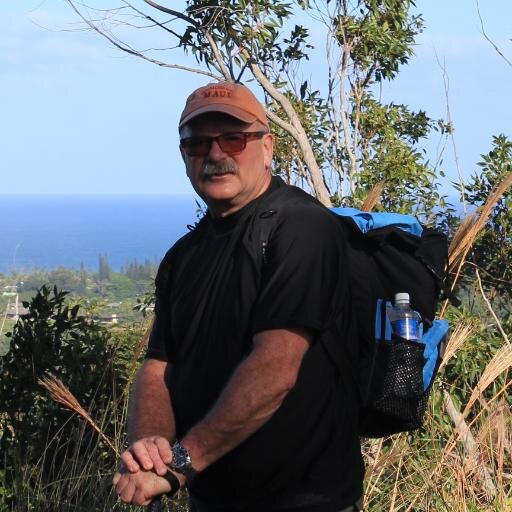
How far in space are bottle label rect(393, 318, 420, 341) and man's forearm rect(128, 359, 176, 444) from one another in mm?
699

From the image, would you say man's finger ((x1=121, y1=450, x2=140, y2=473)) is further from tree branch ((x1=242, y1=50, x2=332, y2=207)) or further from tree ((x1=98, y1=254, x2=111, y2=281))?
tree ((x1=98, y1=254, x2=111, y2=281))

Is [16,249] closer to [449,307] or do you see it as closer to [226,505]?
[449,307]

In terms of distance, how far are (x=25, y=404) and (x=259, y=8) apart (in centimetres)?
300

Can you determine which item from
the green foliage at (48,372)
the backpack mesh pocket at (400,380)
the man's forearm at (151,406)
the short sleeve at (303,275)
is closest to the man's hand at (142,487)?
the man's forearm at (151,406)

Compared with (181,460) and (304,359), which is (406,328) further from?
(181,460)

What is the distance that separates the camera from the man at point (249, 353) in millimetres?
2846

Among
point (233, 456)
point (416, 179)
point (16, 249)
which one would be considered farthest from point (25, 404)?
point (233, 456)

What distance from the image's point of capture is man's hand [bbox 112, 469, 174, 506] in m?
2.87

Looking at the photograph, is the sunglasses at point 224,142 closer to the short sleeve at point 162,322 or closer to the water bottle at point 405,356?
the short sleeve at point 162,322

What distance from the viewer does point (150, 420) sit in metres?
3.22

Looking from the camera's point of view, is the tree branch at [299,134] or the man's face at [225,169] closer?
the man's face at [225,169]

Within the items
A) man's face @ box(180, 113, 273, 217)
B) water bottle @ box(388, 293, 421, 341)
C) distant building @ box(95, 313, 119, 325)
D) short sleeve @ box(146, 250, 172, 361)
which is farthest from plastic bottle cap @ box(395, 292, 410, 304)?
distant building @ box(95, 313, 119, 325)

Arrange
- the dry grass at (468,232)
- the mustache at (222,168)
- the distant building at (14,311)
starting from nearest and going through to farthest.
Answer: the mustache at (222,168) → the dry grass at (468,232) → the distant building at (14,311)

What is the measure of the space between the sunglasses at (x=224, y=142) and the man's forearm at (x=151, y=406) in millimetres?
632
